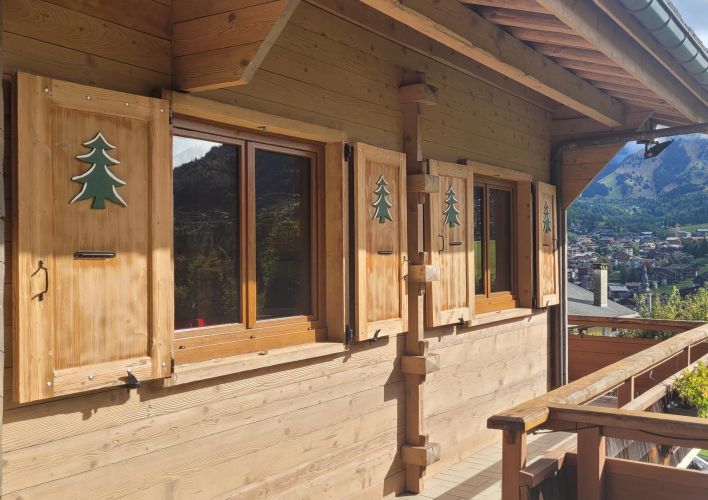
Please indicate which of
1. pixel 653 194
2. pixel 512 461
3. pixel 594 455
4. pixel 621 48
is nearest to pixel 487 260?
pixel 621 48

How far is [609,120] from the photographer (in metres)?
6.41

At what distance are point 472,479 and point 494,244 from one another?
2.14 meters

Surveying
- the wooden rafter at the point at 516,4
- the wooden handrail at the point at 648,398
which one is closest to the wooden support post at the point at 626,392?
the wooden handrail at the point at 648,398

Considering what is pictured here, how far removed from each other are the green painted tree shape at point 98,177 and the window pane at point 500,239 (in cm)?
410

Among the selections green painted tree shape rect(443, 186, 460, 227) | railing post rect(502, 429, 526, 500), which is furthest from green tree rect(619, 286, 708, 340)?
railing post rect(502, 429, 526, 500)

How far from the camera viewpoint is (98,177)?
263 cm

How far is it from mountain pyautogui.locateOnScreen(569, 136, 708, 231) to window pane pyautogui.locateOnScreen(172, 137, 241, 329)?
30136 millimetres

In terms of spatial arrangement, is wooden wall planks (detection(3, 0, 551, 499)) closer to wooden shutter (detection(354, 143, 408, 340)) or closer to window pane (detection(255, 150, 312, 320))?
wooden shutter (detection(354, 143, 408, 340))

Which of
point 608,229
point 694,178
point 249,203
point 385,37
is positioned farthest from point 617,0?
point 694,178

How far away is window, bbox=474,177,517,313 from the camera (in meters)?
6.04

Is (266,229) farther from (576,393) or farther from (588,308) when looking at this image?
(588,308)

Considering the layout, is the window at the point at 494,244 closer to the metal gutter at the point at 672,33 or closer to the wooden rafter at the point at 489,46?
the wooden rafter at the point at 489,46

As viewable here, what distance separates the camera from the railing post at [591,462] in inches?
106

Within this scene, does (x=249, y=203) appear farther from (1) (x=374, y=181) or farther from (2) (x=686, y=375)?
(2) (x=686, y=375)
